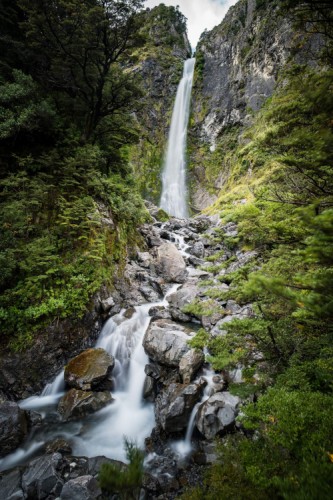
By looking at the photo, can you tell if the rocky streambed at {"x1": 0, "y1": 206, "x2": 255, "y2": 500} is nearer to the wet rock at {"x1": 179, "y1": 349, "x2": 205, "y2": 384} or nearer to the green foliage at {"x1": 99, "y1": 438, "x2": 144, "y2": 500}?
the wet rock at {"x1": 179, "y1": 349, "x2": 205, "y2": 384}

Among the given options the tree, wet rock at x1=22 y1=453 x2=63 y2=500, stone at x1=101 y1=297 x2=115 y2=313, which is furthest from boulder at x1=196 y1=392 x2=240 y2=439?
the tree

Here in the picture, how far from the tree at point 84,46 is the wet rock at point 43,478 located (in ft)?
36.0

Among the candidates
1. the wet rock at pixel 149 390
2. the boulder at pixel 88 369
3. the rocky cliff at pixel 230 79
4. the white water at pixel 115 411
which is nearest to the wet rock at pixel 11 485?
the white water at pixel 115 411

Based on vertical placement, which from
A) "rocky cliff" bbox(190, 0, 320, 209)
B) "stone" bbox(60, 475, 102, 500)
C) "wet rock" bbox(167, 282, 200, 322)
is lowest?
"stone" bbox(60, 475, 102, 500)

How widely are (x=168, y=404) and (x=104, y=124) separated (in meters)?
12.5

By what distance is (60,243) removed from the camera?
827 cm

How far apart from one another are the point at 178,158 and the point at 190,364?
31439 millimetres

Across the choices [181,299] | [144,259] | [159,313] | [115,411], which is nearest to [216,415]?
[115,411]

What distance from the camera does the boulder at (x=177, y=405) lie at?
5445 millimetres

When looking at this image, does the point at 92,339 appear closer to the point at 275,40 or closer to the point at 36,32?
the point at 36,32

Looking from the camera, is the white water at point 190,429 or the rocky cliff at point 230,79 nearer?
the white water at point 190,429

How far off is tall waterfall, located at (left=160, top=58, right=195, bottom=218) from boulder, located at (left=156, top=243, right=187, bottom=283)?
55.3ft

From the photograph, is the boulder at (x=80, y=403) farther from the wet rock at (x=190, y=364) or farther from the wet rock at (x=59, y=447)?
the wet rock at (x=190, y=364)

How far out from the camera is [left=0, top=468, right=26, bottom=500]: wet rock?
414 centimetres
